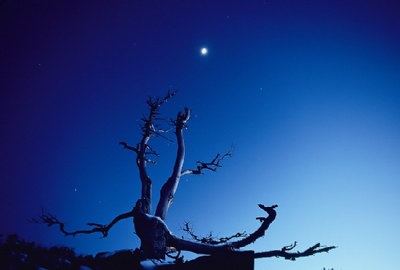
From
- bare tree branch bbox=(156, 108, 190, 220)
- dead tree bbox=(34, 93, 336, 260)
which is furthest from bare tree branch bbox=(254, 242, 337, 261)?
bare tree branch bbox=(156, 108, 190, 220)

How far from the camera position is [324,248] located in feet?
15.5

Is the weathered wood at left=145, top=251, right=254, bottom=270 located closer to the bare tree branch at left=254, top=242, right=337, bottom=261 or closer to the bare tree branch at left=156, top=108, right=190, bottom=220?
the bare tree branch at left=254, top=242, right=337, bottom=261

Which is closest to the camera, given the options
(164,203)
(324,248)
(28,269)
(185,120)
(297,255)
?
(28,269)

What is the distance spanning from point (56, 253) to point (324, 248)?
15.5 ft

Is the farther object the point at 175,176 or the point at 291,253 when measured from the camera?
the point at 175,176

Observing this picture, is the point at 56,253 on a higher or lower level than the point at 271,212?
lower

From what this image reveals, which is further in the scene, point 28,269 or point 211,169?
point 211,169

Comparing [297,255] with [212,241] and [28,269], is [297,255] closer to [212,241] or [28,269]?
[212,241]

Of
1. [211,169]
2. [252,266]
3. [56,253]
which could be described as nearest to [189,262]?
[252,266]

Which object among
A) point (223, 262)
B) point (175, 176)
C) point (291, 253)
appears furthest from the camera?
point (175, 176)

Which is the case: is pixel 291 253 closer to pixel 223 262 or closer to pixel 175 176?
pixel 223 262

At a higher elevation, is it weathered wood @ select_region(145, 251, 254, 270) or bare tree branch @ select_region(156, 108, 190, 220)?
bare tree branch @ select_region(156, 108, 190, 220)

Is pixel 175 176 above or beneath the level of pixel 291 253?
above

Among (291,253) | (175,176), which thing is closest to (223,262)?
(291,253)
